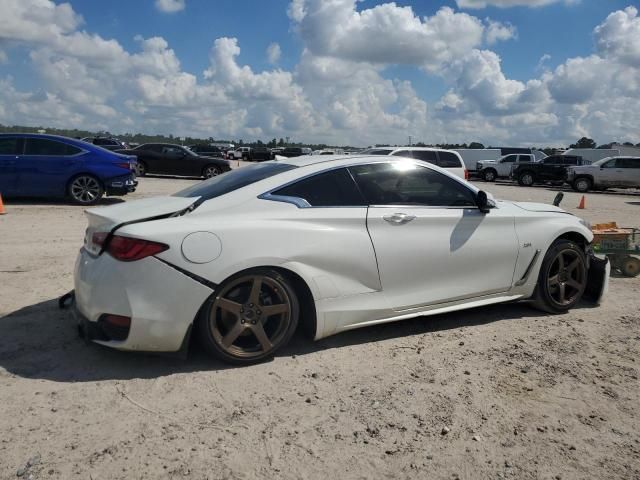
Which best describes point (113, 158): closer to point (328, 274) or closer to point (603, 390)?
point (328, 274)

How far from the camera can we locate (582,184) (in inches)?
983

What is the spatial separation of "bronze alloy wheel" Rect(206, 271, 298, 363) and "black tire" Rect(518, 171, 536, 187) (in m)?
27.8

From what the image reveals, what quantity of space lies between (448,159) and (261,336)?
14.1 m

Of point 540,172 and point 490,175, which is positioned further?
point 490,175

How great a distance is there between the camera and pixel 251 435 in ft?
9.29

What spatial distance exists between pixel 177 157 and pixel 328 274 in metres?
20.1

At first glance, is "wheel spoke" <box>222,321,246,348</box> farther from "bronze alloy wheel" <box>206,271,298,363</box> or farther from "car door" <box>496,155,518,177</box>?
"car door" <box>496,155,518,177</box>

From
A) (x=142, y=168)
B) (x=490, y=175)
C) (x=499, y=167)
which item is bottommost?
(x=142, y=168)

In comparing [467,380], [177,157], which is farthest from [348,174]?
[177,157]

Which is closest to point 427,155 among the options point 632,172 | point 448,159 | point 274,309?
point 448,159

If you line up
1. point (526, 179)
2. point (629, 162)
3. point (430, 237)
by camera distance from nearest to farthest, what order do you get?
point (430, 237), point (629, 162), point (526, 179)

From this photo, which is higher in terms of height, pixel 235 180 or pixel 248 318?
pixel 235 180

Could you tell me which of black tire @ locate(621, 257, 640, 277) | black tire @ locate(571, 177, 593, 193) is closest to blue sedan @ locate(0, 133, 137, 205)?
black tire @ locate(621, 257, 640, 277)

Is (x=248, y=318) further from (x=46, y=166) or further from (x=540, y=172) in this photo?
(x=540, y=172)
